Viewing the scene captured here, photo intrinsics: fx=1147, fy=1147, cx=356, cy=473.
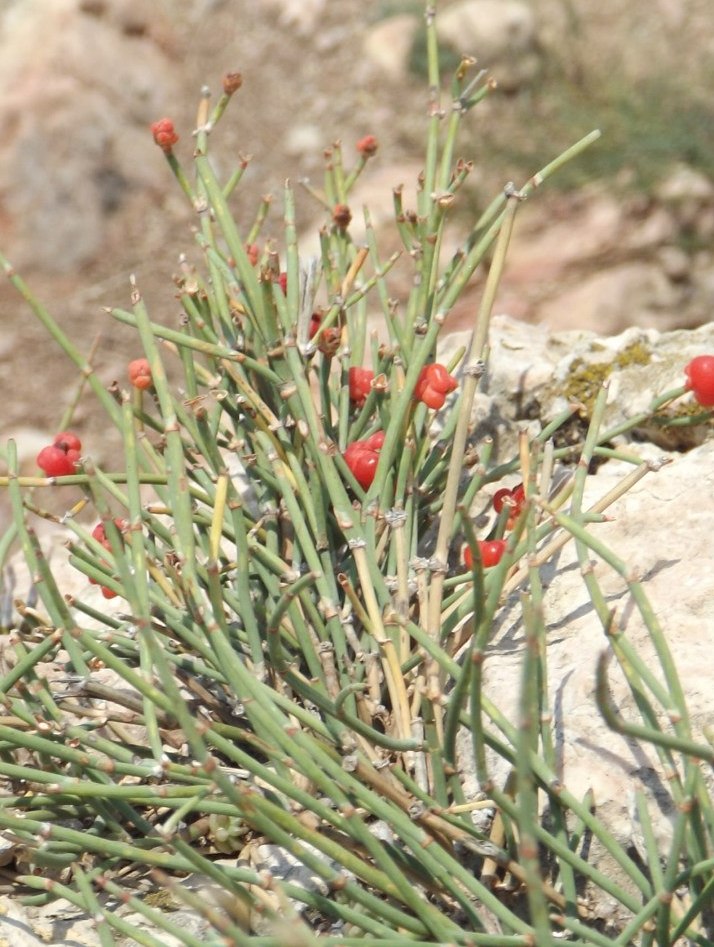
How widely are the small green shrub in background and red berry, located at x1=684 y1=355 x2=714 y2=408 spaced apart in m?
0.05

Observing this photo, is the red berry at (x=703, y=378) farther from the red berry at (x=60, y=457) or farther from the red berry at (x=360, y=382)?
the red berry at (x=60, y=457)

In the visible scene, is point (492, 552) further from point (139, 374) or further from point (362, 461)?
point (139, 374)

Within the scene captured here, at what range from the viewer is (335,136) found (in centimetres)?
407

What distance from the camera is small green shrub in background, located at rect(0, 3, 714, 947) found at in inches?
36.9

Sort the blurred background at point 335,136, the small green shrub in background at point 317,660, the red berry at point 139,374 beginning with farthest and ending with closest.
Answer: the blurred background at point 335,136 < the red berry at point 139,374 < the small green shrub in background at point 317,660

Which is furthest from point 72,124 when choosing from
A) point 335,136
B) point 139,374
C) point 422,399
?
point 422,399

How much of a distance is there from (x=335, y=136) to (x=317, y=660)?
10.6 ft

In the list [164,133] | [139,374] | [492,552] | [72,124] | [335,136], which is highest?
[335,136]

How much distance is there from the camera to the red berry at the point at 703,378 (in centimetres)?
120

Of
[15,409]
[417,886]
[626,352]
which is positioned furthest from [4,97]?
[417,886]

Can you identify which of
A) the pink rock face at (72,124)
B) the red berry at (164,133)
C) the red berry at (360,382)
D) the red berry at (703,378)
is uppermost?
the pink rock face at (72,124)

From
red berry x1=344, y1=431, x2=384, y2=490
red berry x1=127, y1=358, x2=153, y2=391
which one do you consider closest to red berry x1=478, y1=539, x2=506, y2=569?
red berry x1=344, y1=431, x2=384, y2=490

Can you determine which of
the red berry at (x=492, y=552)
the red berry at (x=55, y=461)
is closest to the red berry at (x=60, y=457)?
the red berry at (x=55, y=461)

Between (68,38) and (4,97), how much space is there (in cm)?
34
